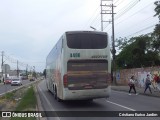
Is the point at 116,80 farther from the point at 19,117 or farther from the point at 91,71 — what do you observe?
the point at 19,117

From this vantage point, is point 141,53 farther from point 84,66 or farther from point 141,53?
point 84,66

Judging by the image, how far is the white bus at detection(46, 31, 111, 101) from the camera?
1952 centimetres

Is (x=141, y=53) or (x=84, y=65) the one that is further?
(x=141, y=53)

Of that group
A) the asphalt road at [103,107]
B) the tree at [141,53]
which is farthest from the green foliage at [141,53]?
the asphalt road at [103,107]

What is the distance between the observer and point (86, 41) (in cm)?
2009

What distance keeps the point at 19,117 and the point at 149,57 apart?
5026 cm

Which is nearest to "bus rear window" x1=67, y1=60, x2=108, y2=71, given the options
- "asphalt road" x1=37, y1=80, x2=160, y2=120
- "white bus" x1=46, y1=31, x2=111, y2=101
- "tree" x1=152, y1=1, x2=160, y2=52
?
"white bus" x1=46, y1=31, x2=111, y2=101

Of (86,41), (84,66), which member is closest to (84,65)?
(84,66)

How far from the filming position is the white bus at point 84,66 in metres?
19.5

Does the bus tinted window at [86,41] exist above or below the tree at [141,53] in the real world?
below

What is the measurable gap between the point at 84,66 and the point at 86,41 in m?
1.37

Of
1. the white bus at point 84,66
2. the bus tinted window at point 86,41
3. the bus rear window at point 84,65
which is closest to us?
the white bus at point 84,66

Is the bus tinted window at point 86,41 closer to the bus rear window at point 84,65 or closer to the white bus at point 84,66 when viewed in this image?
the white bus at point 84,66

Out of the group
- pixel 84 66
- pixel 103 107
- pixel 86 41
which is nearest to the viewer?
pixel 103 107
